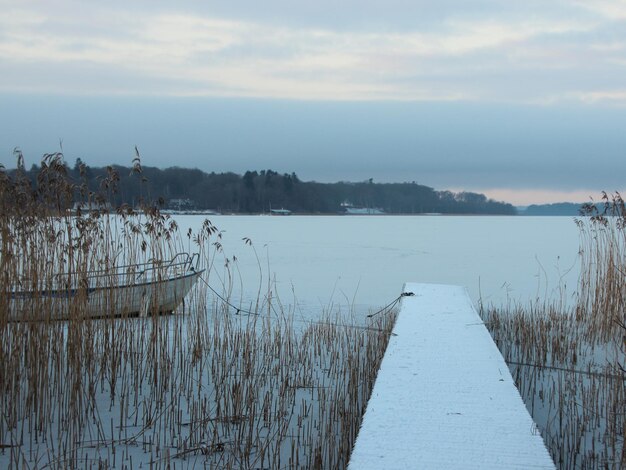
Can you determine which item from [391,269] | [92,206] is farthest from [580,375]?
[391,269]

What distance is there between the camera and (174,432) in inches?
135

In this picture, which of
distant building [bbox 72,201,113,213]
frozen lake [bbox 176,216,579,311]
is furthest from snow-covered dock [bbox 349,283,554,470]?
frozen lake [bbox 176,216,579,311]

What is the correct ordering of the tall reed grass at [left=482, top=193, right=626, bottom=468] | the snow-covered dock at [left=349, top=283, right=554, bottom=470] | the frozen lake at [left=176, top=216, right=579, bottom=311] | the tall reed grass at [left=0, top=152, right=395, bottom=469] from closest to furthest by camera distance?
the snow-covered dock at [left=349, top=283, right=554, bottom=470], the tall reed grass at [left=0, top=152, right=395, bottom=469], the tall reed grass at [left=482, top=193, right=626, bottom=468], the frozen lake at [left=176, top=216, right=579, bottom=311]

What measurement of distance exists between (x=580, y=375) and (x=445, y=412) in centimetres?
200

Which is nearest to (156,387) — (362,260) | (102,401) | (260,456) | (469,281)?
(102,401)

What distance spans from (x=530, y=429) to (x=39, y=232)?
2906 mm

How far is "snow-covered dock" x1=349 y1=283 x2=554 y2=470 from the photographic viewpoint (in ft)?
7.98

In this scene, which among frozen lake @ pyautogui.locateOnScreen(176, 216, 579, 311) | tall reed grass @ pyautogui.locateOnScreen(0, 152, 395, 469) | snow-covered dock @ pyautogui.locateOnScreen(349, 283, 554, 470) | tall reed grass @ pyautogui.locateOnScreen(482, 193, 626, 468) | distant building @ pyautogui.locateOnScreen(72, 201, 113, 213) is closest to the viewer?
snow-covered dock @ pyautogui.locateOnScreen(349, 283, 554, 470)

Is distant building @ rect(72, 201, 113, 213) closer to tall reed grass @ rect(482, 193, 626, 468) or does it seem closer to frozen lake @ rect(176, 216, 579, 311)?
frozen lake @ rect(176, 216, 579, 311)

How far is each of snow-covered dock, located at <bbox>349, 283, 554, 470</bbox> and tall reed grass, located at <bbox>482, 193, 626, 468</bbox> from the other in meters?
0.47

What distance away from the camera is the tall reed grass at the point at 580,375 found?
3.37 meters

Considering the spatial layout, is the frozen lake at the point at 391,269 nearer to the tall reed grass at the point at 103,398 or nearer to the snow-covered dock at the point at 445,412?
the tall reed grass at the point at 103,398

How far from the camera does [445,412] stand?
2.91 meters

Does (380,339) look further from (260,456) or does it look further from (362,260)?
(362,260)
